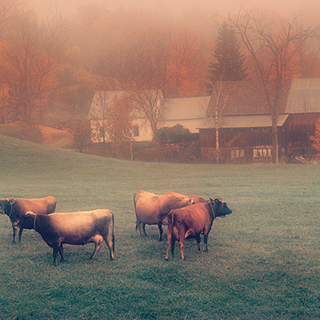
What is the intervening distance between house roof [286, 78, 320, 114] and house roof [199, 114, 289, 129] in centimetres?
220

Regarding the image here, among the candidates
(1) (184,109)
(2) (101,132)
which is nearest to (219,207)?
(2) (101,132)

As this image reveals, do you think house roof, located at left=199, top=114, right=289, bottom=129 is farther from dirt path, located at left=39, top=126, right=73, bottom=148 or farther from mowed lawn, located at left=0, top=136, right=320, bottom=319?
mowed lawn, located at left=0, top=136, right=320, bottom=319

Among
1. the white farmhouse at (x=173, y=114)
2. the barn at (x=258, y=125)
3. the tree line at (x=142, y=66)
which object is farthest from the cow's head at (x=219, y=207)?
the white farmhouse at (x=173, y=114)

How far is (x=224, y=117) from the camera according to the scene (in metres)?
55.9

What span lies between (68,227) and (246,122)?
47883mm

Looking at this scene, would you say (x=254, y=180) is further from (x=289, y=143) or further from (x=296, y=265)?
(x=289, y=143)

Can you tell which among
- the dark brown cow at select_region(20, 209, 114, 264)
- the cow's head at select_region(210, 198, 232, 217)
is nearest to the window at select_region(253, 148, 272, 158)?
the cow's head at select_region(210, 198, 232, 217)

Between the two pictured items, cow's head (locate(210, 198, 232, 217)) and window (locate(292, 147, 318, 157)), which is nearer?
cow's head (locate(210, 198, 232, 217))

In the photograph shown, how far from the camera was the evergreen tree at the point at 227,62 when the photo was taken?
73438 mm

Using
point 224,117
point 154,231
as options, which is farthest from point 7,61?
point 154,231

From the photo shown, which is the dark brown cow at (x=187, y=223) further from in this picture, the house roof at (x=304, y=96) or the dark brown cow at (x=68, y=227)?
the house roof at (x=304, y=96)

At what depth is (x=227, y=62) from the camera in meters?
74.3

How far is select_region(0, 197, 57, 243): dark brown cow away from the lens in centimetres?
1027

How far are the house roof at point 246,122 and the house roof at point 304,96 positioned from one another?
220 centimetres
